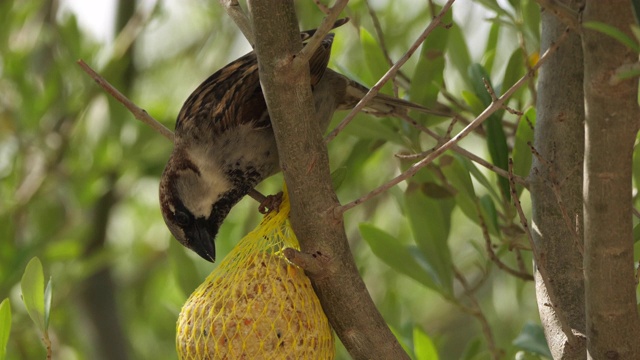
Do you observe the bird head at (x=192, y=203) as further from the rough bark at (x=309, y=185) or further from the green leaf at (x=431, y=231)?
the rough bark at (x=309, y=185)

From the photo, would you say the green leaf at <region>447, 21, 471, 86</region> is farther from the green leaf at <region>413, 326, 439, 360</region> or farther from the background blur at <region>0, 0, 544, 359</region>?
the green leaf at <region>413, 326, 439, 360</region>

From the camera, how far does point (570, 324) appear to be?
1535 mm

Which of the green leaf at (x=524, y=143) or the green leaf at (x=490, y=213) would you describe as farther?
the green leaf at (x=490, y=213)

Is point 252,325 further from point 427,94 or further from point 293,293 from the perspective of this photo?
point 427,94

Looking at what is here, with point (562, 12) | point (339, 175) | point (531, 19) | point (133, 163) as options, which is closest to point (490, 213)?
point (339, 175)

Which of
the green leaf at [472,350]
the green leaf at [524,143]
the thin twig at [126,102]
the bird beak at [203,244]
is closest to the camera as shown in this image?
the thin twig at [126,102]

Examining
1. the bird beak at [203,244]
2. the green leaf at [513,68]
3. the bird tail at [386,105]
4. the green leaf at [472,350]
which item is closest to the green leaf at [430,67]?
the bird tail at [386,105]

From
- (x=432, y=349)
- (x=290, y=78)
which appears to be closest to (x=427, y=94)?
(x=432, y=349)

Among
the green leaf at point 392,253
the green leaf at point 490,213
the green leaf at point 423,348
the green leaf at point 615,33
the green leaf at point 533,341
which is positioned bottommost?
the green leaf at point 533,341

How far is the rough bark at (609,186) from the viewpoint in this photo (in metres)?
1.15

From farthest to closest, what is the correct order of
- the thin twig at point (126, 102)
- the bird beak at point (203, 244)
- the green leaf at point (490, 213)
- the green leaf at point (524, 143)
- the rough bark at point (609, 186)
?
the bird beak at point (203, 244) → the green leaf at point (490, 213) → the green leaf at point (524, 143) → the thin twig at point (126, 102) → the rough bark at point (609, 186)

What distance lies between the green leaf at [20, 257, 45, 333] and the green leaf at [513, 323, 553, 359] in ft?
3.01

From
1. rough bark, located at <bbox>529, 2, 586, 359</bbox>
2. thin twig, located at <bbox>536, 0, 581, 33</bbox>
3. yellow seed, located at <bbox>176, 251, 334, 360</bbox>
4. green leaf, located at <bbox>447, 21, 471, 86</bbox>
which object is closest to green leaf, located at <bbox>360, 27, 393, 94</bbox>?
green leaf, located at <bbox>447, 21, 471, 86</bbox>

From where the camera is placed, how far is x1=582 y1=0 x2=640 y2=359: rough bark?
45.3 inches
